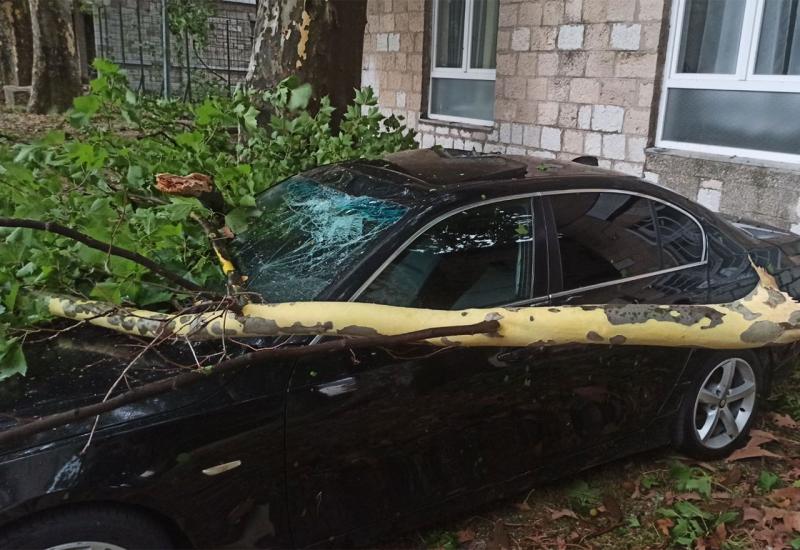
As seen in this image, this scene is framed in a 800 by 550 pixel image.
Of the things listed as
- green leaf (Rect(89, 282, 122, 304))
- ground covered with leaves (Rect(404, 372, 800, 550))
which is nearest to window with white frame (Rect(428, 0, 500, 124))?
ground covered with leaves (Rect(404, 372, 800, 550))

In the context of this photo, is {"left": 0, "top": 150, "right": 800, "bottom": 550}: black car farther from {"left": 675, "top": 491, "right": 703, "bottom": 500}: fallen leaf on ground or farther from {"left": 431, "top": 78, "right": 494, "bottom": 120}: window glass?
{"left": 431, "top": 78, "right": 494, "bottom": 120}: window glass

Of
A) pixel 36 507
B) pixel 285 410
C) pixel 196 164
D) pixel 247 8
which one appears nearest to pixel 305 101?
pixel 196 164

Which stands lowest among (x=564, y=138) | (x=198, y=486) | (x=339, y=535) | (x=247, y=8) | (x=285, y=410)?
(x=339, y=535)

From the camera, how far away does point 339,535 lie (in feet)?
8.36

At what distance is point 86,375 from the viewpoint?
7.55ft

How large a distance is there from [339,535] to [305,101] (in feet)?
9.15

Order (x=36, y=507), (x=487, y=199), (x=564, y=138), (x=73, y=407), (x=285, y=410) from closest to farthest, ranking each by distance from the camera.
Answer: (x=36, y=507), (x=73, y=407), (x=285, y=410), (x=487, y=199), (x=564, y=138)

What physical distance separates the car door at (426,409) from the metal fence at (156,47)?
1574 cm

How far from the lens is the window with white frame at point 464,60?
28.8 ft

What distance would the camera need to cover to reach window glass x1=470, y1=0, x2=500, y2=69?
340 inches

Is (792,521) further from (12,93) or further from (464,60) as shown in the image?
(12,93)

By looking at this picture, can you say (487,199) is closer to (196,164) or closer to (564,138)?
(196,164)

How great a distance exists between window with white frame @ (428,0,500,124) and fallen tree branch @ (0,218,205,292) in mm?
6831

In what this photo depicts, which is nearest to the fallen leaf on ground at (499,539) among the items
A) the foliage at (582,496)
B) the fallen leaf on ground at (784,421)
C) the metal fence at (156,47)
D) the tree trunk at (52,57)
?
the foliage at (582,496)
